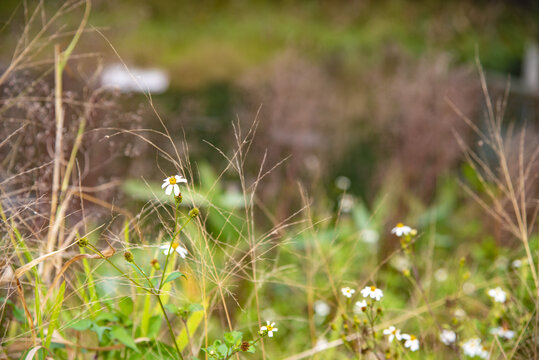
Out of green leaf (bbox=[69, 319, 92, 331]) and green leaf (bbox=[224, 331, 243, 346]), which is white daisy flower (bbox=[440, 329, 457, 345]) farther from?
green leaf (bbox=[69, 319, 92, 331])

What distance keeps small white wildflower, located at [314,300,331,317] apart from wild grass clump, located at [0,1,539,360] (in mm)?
11

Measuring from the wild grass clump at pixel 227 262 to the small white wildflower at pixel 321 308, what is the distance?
0.03 feet

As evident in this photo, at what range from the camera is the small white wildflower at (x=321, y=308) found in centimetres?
231

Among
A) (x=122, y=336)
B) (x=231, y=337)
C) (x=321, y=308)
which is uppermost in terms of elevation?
(x=231, y=337)

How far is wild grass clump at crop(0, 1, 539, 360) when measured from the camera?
3.89ft

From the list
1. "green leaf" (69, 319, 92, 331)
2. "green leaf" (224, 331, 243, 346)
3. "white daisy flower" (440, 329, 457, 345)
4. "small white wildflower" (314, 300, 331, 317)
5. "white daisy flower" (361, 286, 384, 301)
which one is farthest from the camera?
"small white wildflower" (314, 300, 331, 317)

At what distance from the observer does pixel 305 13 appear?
26.7ft

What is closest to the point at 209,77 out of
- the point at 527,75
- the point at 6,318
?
the point at 527,75

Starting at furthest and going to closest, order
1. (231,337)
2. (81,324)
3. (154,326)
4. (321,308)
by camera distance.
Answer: (321,308), (154,326), (81,324), (231,337)

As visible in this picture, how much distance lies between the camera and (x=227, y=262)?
1341mm

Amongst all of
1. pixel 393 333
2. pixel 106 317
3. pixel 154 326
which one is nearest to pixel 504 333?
pixel 393 333

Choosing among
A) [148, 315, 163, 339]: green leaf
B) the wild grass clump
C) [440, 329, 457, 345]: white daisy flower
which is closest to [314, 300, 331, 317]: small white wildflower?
the wild grass clump

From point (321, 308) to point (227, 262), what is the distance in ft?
3.69

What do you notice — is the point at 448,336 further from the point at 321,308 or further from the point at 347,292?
the point at 321,308
